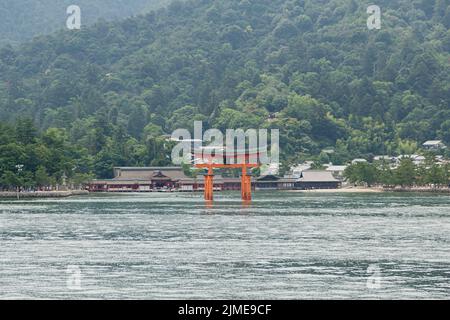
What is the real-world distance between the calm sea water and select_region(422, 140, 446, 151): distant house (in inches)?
3812

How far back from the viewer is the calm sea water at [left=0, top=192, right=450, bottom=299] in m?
32.4

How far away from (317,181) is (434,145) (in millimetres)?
28499

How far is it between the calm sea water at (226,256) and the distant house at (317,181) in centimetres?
7269

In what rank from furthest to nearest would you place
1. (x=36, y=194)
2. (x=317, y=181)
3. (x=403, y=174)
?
1. (x=317, y=181)
2. (x=403, y=174)
3. (x=36, y=194)

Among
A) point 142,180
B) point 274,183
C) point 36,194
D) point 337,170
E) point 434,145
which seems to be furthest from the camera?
point 434,145

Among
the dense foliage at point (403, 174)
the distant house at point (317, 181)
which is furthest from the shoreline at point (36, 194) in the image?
the distant house at point (317, 181)

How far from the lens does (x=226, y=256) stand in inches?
1645

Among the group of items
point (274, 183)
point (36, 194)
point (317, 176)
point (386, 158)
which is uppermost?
point (386, 158)

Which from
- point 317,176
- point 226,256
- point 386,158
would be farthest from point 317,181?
point 226,256

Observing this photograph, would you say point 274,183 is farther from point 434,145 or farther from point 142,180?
point 434,145

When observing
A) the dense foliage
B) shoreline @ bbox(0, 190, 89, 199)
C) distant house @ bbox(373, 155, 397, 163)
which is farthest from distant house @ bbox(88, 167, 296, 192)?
shoreline @ bbox(0, 190, 89, 199)

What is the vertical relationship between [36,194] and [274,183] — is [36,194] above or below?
below
